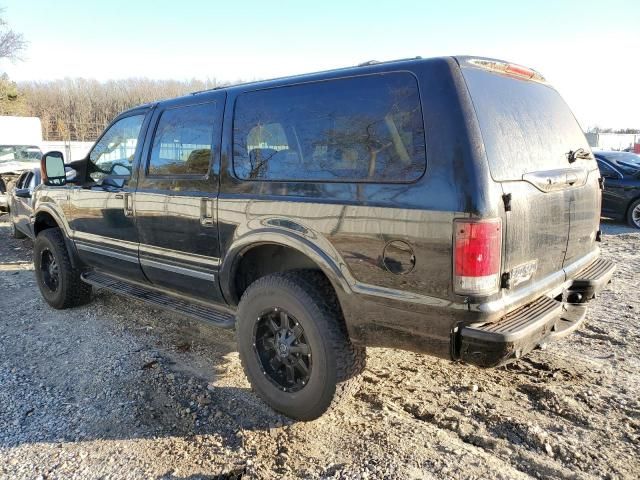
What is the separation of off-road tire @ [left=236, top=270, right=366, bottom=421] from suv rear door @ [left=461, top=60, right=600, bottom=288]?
101cm

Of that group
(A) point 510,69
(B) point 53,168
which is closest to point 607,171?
(A) point 510,69

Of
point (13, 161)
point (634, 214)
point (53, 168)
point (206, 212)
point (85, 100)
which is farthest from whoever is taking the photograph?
point (85, 100)

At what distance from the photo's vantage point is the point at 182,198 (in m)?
3.71

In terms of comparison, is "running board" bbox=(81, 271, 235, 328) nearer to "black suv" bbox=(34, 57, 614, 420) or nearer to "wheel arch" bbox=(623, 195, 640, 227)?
"black suv" bbox=(34, 57, 614, 420)

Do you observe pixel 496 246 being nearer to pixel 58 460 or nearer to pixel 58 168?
pixel 58 460

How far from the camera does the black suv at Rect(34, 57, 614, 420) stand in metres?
2.43

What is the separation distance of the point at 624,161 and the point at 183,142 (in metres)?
10.4

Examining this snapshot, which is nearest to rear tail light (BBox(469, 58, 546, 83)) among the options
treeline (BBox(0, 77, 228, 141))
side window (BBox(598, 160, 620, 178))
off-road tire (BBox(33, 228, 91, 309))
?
off-road tire (BBox(33, 228, 91, 309))

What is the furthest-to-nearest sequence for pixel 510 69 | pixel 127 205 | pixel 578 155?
pixel 127 205 → pixel 578 155 → pixel 510 69

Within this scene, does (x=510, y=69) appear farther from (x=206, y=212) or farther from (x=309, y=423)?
(x=309, y=423)

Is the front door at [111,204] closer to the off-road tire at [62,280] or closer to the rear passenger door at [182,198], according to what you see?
the rear passenger door at [182,198]

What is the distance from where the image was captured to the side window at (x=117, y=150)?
4.36 m

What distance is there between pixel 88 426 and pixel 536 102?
347 centimetres

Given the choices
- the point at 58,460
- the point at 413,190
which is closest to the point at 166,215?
the point at 58,460
